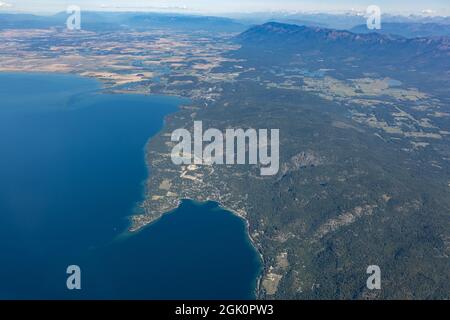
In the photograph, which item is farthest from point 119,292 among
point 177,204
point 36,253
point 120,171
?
point 120,171

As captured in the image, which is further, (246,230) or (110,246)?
(246,230)

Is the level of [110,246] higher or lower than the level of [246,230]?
lower

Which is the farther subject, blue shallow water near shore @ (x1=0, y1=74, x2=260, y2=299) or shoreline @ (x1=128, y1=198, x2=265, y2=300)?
shoreline @ (x1=128, y1=198, x2=265, y2=300)

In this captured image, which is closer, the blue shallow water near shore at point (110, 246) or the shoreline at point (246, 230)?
the blue shallow water near shore at point (110, 246)

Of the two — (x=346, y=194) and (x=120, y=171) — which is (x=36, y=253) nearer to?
(x=120, y=171)
